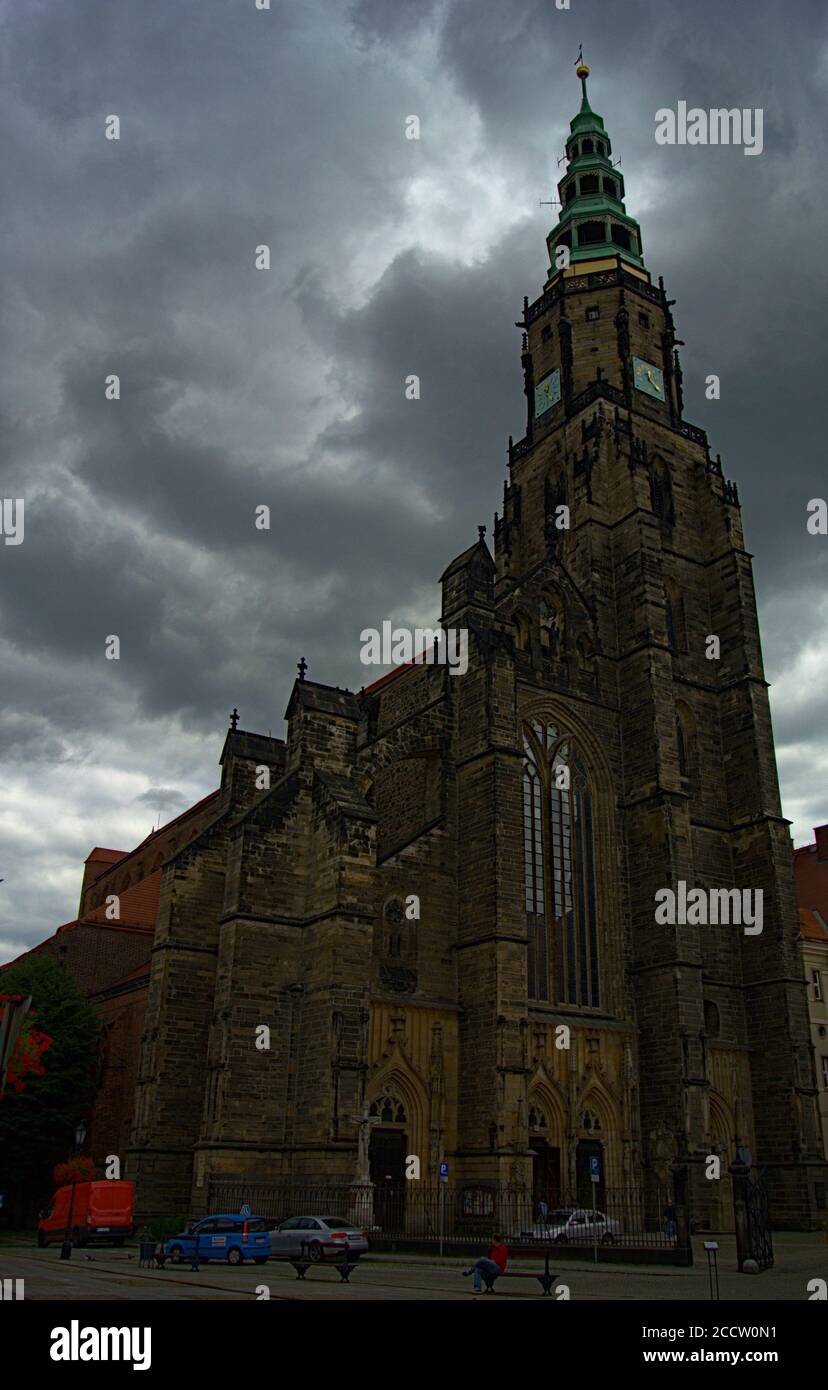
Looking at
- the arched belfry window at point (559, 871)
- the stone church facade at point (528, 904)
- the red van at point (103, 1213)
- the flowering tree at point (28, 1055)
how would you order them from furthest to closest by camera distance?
the flowering tree at point (28, 1055)
the arched belfry window at point (559, 871)
the stone church facade at point (528, 904)
the red van at point (103, 1213)

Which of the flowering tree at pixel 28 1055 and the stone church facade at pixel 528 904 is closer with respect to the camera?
the stone church facade at pixel 528 904

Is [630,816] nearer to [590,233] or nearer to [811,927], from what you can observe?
[811,927]

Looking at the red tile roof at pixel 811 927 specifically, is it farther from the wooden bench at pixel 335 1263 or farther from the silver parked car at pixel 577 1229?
the wooden bench at pixel 335 1263

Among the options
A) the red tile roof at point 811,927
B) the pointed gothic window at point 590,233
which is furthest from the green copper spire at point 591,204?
the red tile roof at point 811,927

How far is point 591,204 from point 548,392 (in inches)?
457

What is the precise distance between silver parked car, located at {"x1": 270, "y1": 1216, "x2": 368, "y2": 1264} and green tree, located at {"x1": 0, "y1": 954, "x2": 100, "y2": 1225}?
58.9ft

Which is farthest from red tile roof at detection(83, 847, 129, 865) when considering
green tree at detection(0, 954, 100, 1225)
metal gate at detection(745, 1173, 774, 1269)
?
metal gate at detection(745, 1173, 774, 1269)

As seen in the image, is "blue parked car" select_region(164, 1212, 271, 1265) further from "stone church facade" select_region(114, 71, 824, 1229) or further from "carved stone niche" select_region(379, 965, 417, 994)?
"carved stone niche" select_region(379, 965, 417, 994)

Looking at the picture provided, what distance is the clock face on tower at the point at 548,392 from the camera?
152 ft

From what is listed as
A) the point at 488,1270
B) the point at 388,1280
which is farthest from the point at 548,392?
the point at 488,1270

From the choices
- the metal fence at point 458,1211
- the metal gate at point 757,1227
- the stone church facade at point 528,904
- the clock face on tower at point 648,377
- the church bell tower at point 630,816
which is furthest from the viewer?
the clock face on tower at point 648,377

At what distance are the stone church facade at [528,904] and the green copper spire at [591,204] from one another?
1038 cm

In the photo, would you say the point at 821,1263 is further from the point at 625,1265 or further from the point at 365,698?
the point at 365,698
